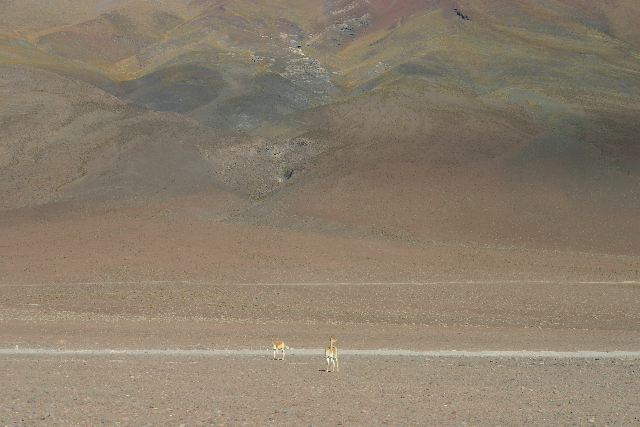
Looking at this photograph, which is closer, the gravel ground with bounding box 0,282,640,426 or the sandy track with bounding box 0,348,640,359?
the gravel ground with bounding box 0,282,640,426

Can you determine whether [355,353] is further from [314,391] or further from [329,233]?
[329,233]

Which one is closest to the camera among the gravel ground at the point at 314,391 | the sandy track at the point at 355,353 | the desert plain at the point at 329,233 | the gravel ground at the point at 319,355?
the gravel ground at the point at 314,391

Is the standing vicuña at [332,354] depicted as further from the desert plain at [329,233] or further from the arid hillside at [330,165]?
the arid hillside at [330,165]

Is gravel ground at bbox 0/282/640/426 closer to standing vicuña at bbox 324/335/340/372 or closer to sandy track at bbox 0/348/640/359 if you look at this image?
sandy track at bbox 0/348/640/359

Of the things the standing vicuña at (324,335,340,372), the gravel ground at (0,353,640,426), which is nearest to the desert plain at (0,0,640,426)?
the gravel ground at (0,353,640,426)

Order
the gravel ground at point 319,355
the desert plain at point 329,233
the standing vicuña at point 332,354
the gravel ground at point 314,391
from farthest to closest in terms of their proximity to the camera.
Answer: the standing vicuña at point 332,354, the desert plain at point 329,233, the gravel ground at point 319,355, the gravel ground at point 314,391

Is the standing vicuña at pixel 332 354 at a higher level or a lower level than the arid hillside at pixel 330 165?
lower

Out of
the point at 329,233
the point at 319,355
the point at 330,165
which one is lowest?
the point at 319,355

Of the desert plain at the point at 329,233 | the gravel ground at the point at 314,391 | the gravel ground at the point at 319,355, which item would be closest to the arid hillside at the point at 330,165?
the desert plain at the point at 329,233

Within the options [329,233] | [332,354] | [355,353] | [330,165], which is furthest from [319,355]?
[330,165]
